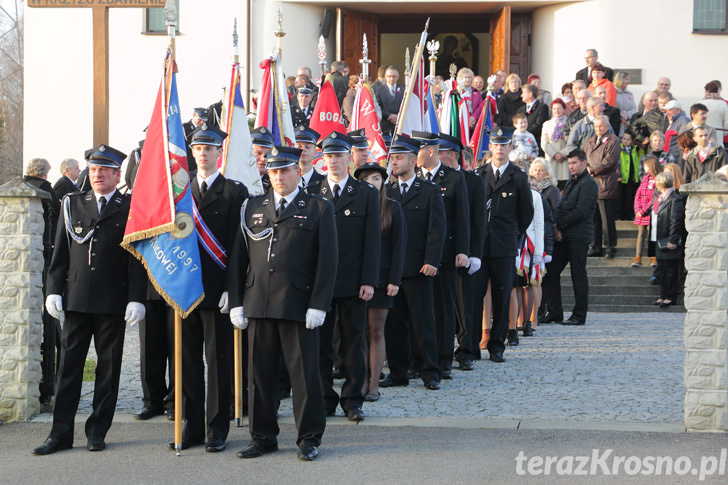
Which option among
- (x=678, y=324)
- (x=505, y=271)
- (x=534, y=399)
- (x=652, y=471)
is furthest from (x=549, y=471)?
(x=678, y=324)

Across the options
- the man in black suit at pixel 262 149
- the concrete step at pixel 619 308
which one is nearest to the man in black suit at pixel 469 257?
the man in black suit at pixel 262 149

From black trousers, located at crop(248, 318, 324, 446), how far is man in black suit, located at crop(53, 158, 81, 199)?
5403mm

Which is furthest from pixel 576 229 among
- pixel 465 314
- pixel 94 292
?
pixel 94 292

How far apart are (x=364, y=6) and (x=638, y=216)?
9.35m

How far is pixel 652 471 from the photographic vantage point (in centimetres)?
633

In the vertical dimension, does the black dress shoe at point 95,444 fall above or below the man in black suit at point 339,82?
below

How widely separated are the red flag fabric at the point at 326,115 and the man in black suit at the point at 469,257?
202 centimetres

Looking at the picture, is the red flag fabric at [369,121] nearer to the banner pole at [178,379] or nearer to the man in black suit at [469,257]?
the man in black suit at [469,257]

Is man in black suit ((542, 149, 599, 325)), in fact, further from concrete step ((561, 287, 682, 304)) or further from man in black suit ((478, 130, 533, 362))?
man in black suit ((478, 130, 533, 362))

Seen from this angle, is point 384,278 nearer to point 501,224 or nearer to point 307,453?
point 307,453

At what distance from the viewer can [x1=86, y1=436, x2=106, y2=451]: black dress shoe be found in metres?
6.92

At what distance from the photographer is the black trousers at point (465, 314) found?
33.3 feet

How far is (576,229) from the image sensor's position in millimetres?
13562

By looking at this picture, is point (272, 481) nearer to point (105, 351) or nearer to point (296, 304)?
point (296, 304)
